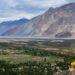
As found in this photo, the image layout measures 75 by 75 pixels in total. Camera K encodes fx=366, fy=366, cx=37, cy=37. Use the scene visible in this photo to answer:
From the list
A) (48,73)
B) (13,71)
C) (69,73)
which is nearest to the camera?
(69,73)

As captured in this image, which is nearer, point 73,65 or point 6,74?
point 73,65

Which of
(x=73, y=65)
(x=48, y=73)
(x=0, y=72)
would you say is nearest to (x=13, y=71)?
(x=0, y=72)

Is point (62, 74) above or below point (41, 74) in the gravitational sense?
above

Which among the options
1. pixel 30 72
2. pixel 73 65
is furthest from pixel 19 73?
pixel 73 65

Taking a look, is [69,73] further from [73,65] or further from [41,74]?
[41,74]

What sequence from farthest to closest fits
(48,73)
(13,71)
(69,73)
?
(13,71)
(48,73)
(69,73)

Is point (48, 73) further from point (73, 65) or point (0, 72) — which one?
point (73, 65)

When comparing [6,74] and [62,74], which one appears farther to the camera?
[6,74]

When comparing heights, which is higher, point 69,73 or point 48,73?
point 69,73
